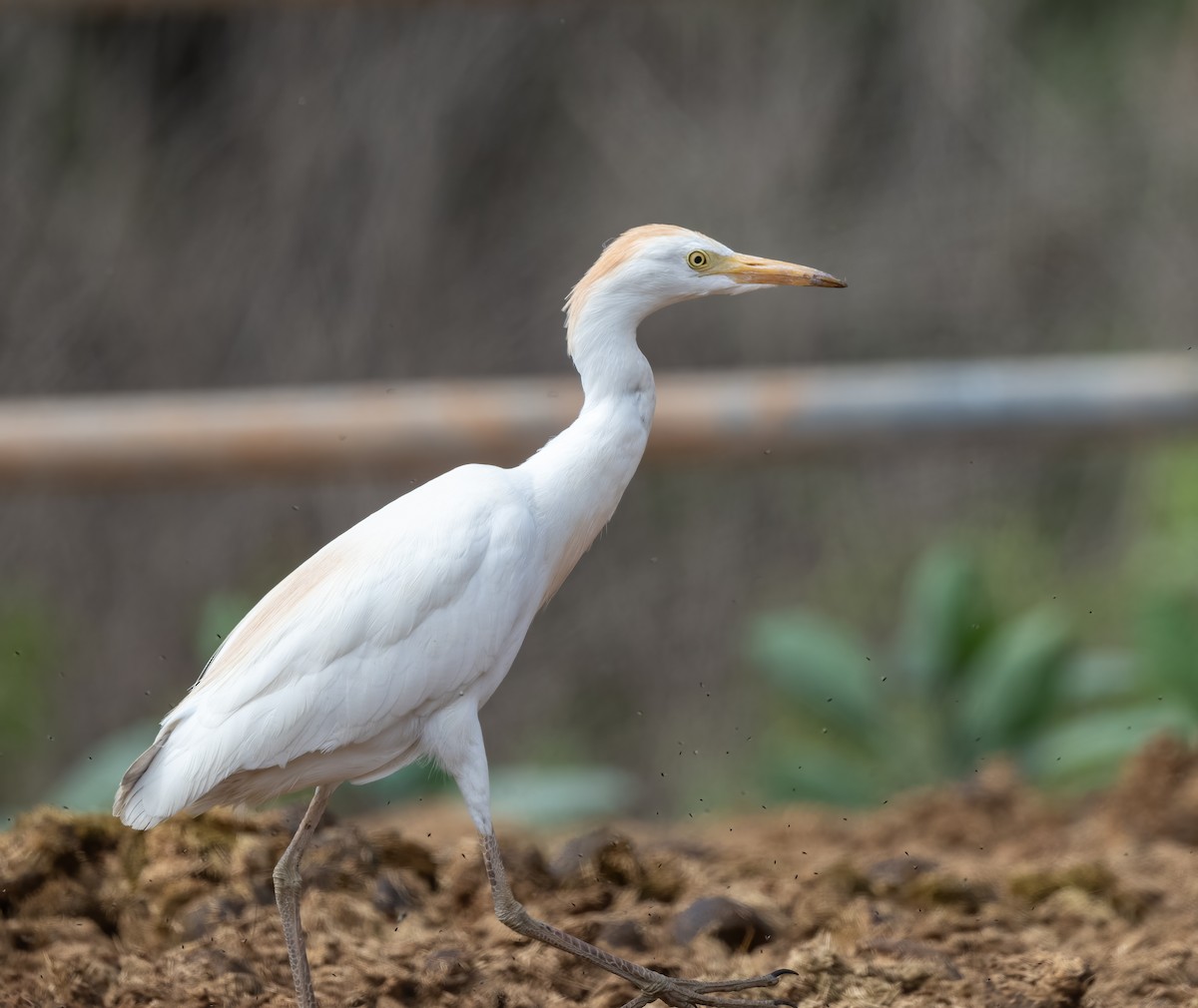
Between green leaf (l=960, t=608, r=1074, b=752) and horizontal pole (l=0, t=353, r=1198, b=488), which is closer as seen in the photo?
horizontal pole (l=0, t=353, r=1198, b=488)

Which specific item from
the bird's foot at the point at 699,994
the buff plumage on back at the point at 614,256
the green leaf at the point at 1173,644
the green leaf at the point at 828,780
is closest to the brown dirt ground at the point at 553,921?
the bird's foot at the point at 699,994

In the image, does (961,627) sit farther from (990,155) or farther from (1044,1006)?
(990,155)

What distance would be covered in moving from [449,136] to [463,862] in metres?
3.61

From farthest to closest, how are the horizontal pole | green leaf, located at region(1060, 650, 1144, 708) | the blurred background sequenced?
the blurred background, green leaf, located at region(1060, 650, 1144, 708), the horizontal pole

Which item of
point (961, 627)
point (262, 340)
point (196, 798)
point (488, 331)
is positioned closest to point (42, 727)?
point (262, 340)

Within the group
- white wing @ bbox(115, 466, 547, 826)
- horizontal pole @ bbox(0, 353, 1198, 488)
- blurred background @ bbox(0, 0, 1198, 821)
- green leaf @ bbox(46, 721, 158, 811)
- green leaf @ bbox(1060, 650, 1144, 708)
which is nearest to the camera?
white wing @ bbox(115, 466, 547, 826)

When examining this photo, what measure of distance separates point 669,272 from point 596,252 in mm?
3626

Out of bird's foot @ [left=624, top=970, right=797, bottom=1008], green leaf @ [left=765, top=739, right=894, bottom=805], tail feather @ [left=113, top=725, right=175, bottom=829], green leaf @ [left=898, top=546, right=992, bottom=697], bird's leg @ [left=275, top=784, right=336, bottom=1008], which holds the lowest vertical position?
bird's foot @ [left=624, top=970, right=797, bottom=1008]

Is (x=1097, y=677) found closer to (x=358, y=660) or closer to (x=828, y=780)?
(x=828, y=780)

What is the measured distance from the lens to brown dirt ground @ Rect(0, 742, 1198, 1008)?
1596 millimetres

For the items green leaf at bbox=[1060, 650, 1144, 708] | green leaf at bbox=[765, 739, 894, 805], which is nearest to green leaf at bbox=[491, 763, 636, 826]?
green leaf at bbox=[765, 739, 894, 805]

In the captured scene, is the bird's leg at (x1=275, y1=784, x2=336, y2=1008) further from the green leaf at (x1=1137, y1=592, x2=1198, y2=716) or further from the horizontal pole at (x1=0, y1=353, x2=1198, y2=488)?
the green leaf at (x1=1137, y1=592, x2=1198, y2=716)

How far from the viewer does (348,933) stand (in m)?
1.76

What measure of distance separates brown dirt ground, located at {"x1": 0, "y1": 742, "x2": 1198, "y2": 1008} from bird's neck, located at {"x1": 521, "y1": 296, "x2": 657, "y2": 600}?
0.51 meters
